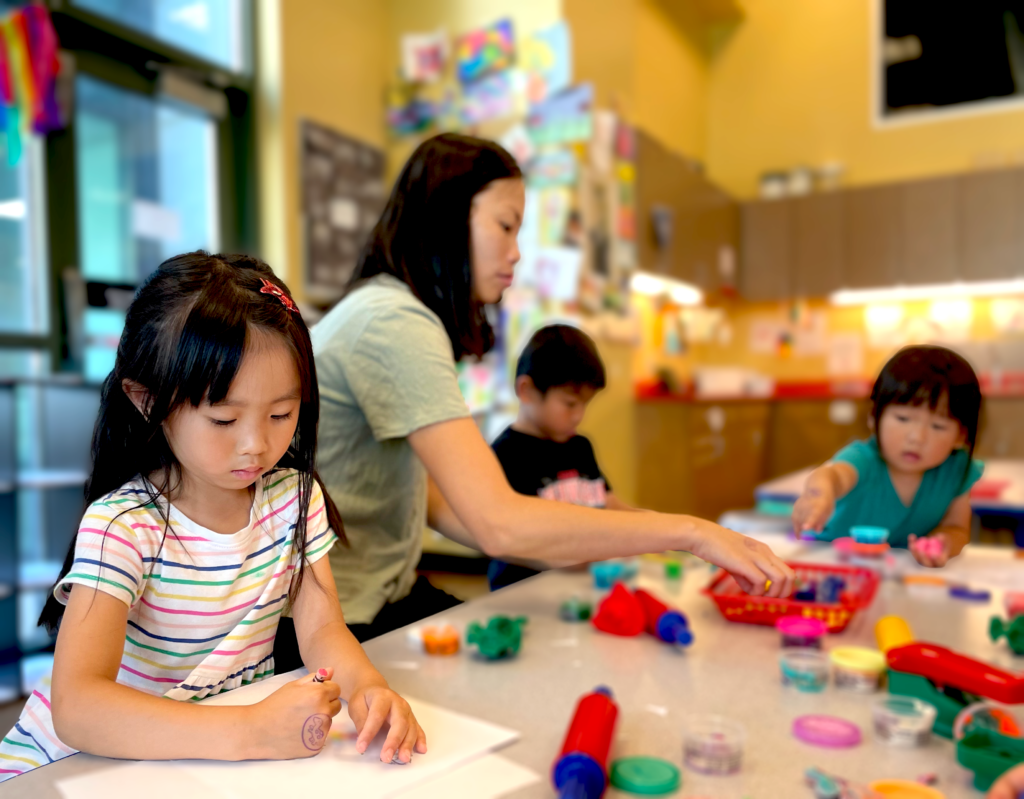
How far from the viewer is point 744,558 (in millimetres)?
656

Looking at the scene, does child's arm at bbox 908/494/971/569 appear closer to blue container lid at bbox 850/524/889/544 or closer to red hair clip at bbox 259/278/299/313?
blue container lid at bbox 850/524/889/544

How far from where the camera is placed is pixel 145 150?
2.93 m

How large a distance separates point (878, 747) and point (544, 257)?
269cm

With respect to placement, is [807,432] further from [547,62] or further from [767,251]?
[767,251]

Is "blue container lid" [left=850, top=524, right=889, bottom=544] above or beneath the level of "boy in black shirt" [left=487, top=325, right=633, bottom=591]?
beneath

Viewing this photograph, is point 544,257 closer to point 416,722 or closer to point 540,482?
point 540,482

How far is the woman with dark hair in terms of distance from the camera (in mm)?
Result: 791

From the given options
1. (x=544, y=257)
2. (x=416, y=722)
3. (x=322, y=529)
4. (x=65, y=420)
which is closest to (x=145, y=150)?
(x=65, y=420)

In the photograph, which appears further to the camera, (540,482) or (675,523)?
(540,482)

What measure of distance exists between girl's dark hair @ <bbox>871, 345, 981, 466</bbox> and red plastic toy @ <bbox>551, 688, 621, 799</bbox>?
1.03ft

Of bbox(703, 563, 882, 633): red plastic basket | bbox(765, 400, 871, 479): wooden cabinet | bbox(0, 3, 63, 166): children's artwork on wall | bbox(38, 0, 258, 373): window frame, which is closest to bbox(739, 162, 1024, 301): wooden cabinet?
bbox(765, 400, 871, 479): wooden cabinet

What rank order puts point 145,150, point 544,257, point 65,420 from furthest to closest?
point 544,257
point 145,150
point 65,420

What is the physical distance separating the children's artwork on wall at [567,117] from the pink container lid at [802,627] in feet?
8.87

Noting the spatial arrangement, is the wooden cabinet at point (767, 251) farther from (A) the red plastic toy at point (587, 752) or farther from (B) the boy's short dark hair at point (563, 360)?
(A) the red plastic toy at point (587, 752)
